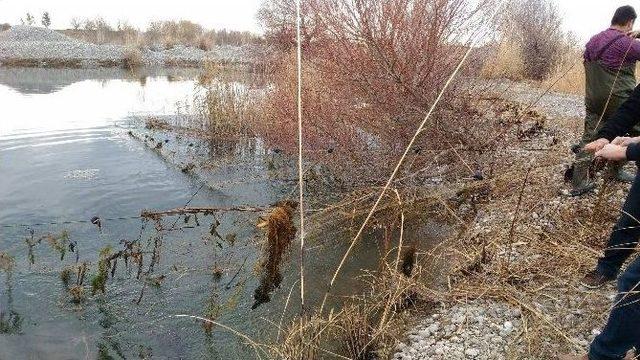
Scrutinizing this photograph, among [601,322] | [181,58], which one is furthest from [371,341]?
[181,58]

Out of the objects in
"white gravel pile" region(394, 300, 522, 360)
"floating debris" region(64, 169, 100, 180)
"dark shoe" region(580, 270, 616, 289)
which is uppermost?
"dark shoe" region(580, 270, 616, 289)

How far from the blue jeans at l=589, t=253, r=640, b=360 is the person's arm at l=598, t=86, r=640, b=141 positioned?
3.46ft

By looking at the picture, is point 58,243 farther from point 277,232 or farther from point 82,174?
point 82,174

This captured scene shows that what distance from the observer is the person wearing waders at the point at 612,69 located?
4.59m

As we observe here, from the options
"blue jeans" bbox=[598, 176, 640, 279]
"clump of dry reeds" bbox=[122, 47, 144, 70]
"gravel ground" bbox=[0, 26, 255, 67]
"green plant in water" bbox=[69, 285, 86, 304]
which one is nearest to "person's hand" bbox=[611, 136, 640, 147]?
"blue jeans" bbox=[598, 176, 640, 279]

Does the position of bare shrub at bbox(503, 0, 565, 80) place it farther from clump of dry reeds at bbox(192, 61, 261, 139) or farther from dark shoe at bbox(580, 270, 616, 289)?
dark shoe at bbox(580, 270, 616, 289)

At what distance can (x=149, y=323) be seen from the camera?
158 inches

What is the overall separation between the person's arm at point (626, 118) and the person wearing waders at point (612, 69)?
5.48ft

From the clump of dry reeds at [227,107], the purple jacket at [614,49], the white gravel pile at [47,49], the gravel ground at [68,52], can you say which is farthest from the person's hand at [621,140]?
the white gravel pile at [47,49]

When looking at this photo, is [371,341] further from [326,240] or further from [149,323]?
[326,240]

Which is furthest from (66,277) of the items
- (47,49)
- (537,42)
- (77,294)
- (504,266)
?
(47,49)

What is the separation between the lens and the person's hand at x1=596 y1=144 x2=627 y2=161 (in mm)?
2486

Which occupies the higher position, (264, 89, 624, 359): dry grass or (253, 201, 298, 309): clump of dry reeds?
(253, 201, 298, 309): clump of dry reeds

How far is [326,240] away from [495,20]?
360 centimetres
